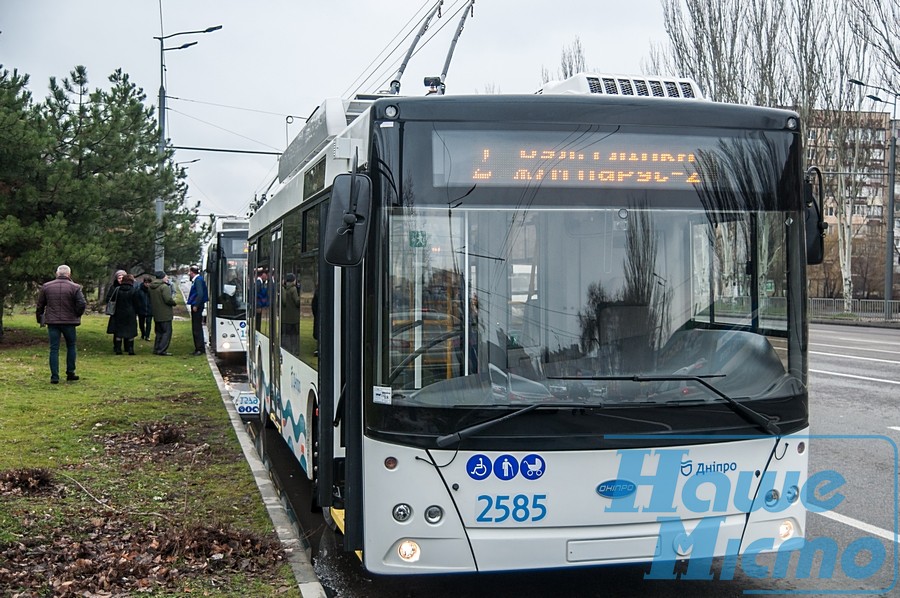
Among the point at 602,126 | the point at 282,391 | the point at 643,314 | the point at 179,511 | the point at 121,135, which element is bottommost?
the point at 179,511

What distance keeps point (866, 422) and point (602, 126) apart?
8282 millimetres

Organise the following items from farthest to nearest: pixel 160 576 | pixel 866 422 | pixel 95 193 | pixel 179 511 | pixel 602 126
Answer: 1. pixel 95 193
2. pixel 866 422
3. pixel 179 511
4. pixel 160 576
5. pixel 602 126

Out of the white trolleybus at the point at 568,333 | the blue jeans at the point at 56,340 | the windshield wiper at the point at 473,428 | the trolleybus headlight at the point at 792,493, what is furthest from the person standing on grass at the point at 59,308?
the trolleybus headlight at the point at 792,493

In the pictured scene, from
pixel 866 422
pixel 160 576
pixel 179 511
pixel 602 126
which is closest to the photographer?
pixel 602 126

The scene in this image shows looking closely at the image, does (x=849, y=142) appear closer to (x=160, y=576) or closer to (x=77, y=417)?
(x=77, y=417)

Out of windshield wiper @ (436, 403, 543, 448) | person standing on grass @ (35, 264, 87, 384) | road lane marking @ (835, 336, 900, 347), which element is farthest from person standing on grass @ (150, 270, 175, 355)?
road lane marking @ (835, 336, 900, 347)

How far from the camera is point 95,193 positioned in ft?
68.3

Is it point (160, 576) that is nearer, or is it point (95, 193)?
point (160, 576)

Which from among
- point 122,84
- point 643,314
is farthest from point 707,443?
point 122,84

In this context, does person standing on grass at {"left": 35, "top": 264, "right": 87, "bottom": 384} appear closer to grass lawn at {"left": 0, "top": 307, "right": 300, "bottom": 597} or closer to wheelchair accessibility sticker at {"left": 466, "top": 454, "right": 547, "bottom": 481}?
grass lawn at {"left": 0, "top": 307, "right": 300, "bottom": 597}

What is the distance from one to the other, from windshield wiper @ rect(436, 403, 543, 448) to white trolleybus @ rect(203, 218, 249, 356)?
59.1ft

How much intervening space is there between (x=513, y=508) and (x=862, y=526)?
11.7 feet

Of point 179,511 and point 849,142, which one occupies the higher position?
point 849,142

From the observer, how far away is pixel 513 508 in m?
5.13
